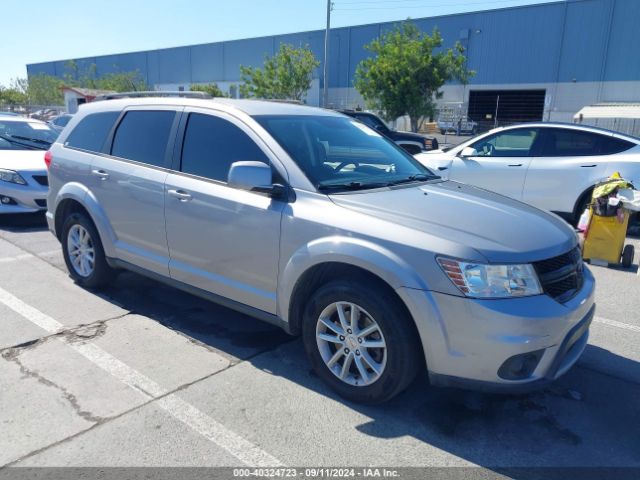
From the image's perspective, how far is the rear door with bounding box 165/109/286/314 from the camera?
352 centimetres

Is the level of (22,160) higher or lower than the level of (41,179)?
higher

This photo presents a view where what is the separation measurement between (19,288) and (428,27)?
43.4 metres

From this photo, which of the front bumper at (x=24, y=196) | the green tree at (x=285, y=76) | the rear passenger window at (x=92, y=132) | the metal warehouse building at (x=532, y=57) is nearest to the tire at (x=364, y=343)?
the rear passenger window at (x=92, y=132)

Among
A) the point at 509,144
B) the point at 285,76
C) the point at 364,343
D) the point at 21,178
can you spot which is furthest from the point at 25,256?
the point at 285,76

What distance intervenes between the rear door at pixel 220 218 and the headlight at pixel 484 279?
119 centimetres

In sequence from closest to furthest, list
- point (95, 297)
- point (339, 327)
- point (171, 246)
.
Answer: point (339, 327) → point (171, 246) → point (95, 297)

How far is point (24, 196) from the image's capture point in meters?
7.74

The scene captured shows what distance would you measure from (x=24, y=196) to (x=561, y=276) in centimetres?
752

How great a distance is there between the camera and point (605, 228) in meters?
6.31

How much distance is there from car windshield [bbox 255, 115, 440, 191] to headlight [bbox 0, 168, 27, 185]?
18.6 feet

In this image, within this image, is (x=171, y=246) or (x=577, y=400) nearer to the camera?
(x=577, y=400)

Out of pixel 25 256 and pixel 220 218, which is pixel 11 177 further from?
pixel 220 218

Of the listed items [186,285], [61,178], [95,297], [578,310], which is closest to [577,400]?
[578,310]

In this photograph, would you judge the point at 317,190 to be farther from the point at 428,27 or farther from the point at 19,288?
the point at 428,27
